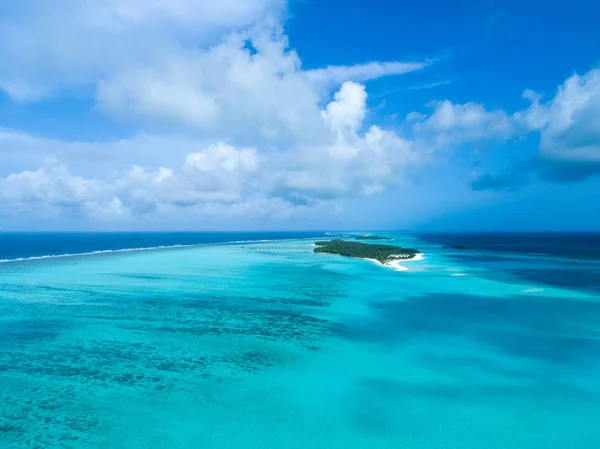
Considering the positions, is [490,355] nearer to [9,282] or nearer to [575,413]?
[575,413]

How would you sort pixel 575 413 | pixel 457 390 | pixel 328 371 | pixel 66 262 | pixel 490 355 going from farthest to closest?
pixel 66 262
pixel 490 355
pixel 328 371
pixel 457 390
pixel 575 413

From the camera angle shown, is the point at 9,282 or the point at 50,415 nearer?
the point at 50,415

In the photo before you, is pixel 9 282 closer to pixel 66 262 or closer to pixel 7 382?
pixel 66 262

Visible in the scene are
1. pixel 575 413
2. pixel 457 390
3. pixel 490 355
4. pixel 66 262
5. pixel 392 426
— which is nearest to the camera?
pixel 392 426

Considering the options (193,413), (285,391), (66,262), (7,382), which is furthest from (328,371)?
(66,262)

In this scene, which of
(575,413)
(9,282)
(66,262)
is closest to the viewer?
(575,413)

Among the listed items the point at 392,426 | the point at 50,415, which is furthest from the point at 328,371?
the point at 50,415
